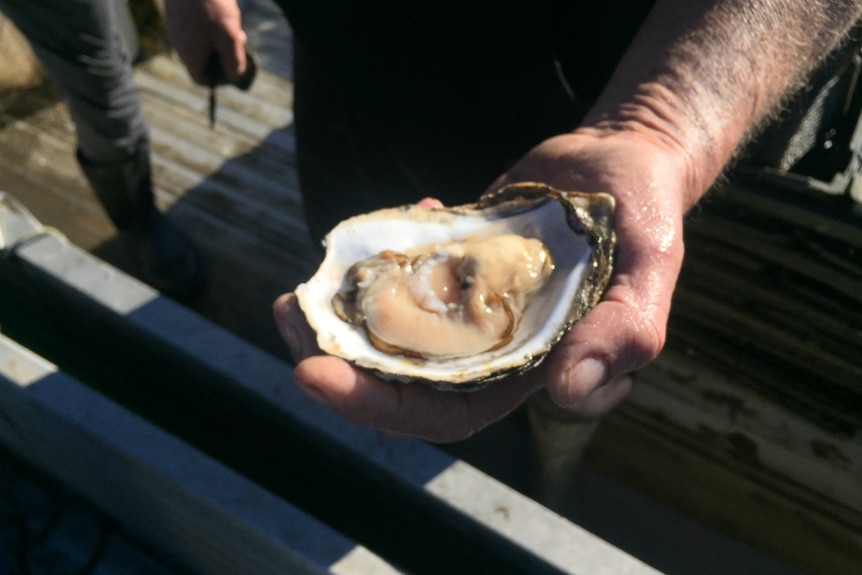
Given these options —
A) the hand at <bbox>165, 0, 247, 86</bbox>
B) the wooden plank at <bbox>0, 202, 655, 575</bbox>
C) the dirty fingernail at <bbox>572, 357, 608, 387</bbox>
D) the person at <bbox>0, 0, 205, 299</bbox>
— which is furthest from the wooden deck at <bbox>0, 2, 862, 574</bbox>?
the hand at <bbox>165, 0, 247, 86</bbox>

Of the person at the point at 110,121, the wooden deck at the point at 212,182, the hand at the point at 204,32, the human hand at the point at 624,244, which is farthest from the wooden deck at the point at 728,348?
the hand at the point at 204,32

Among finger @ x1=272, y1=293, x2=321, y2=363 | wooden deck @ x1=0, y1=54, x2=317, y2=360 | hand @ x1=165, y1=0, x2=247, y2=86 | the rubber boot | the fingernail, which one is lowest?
wooden deck @ x1=0, y1=54, x2=317, y2=360

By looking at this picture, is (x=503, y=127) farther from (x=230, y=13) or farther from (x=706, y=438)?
(x=706, y=438)

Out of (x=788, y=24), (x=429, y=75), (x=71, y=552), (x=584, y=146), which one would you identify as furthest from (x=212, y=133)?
(x=788, y=24)

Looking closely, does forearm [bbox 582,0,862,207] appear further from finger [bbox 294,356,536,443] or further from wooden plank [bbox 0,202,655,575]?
wooden plank [bbox 0,202,655,575]

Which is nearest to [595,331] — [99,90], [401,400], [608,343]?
[608,343]

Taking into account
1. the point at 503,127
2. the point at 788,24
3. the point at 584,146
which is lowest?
the point at 503,127
